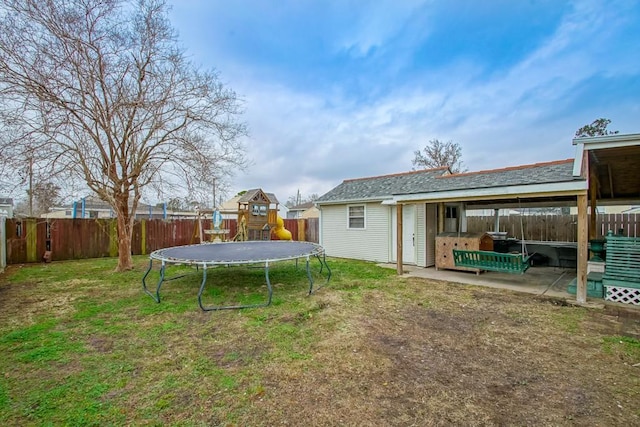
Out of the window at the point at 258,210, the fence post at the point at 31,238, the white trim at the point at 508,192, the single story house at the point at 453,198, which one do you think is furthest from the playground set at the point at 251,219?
the white trim at the point at 508,192

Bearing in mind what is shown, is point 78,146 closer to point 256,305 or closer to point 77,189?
point 77,189

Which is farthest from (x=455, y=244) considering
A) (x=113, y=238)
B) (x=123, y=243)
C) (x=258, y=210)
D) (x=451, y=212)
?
(x=113, y=238)

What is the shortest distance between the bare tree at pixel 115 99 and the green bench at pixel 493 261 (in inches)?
272

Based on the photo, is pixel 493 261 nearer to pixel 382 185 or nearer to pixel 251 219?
pixel 382 185

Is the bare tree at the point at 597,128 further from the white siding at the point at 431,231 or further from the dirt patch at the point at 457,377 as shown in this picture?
the dirt patch at the point at 457,377

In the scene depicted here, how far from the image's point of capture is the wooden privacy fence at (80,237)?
9.71m

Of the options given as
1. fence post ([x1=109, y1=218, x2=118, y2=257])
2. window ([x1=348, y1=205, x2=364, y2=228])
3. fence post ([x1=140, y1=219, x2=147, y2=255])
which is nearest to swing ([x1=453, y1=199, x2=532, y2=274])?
window ([x1=348, y1=205, x2=364, y2=228])

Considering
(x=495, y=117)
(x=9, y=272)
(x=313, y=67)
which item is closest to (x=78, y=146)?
(x=9, y=272)

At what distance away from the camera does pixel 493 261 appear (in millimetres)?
6559

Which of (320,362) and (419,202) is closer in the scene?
(320,362)

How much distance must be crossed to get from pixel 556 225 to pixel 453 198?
8.27 meters

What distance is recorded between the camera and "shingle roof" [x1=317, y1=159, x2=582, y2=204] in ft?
19.6

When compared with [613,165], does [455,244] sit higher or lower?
lower

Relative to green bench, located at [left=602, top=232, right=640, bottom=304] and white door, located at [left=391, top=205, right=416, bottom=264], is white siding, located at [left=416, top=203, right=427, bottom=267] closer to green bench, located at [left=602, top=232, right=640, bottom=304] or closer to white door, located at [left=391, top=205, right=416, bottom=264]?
white door, located at [left=391, top=205, right=416, bottom=264]
